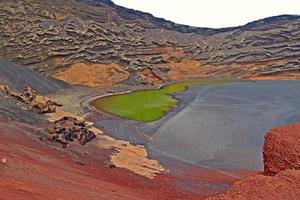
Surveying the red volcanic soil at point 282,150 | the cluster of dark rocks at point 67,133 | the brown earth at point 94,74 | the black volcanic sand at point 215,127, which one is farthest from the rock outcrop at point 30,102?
the red volcanic soil at point 282,150

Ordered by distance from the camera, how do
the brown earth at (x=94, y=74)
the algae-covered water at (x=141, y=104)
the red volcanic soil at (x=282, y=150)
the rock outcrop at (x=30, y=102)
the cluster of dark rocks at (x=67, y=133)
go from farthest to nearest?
the brown earth at (x=94, y=74) → the algae-covered water at (x=141, y=104) → the rock outcrop at (x=30, y=102) → the cluster of dark rocks at (x=67, y=133) → the red volcanic soil at (x=282, y=150)

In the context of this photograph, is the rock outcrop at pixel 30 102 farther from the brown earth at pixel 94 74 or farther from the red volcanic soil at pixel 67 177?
the brown earth at pixel 94 74

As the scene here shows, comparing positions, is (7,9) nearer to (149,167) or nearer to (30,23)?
(30,23)

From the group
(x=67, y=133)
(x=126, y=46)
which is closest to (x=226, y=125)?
(x=67, y=133)

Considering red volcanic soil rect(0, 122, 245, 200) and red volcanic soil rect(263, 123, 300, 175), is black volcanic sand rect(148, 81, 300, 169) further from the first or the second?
A: red volcanic soil rect(263, 123, 300, 175)

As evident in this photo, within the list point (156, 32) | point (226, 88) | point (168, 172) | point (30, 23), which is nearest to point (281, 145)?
point (168, 172)

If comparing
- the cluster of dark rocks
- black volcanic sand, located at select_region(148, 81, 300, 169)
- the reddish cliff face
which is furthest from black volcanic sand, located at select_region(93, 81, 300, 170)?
the reddish cliff face
